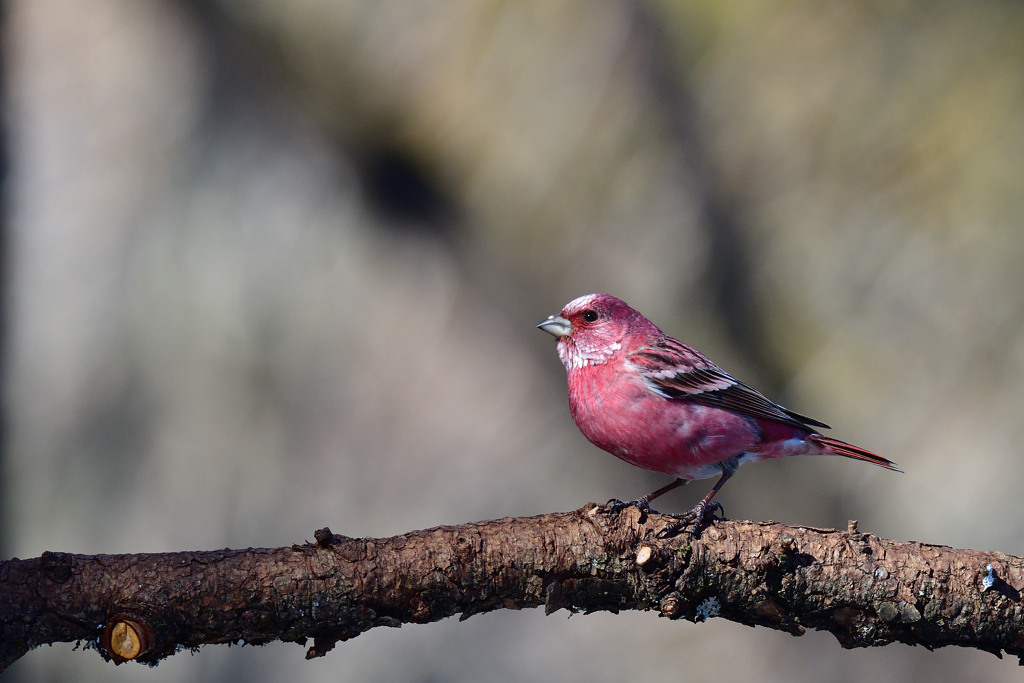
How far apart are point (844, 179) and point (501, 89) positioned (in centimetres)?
198

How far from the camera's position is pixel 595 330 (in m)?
2.43

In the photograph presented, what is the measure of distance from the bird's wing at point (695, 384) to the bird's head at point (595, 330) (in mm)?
65

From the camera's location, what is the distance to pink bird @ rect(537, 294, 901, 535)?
84.4 inches

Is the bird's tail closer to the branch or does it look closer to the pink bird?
the pink bird

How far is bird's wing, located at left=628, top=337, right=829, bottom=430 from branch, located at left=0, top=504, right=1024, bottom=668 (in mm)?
449

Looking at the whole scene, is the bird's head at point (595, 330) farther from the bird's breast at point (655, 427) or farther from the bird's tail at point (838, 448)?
the bird's tail at point (838, 448)

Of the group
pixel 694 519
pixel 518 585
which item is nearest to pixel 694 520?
pixel 694 519

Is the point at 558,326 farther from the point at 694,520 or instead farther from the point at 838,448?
the point at 838,448

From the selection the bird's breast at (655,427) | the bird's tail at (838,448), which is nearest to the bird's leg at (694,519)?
the bird's breast at (655,427)

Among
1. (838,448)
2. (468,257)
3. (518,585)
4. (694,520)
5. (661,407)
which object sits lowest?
(518,585)

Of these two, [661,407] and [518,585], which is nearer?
[518,585]

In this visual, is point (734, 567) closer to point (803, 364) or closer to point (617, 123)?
point (803, 364)

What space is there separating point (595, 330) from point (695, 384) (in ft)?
1.20

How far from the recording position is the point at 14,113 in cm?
419
